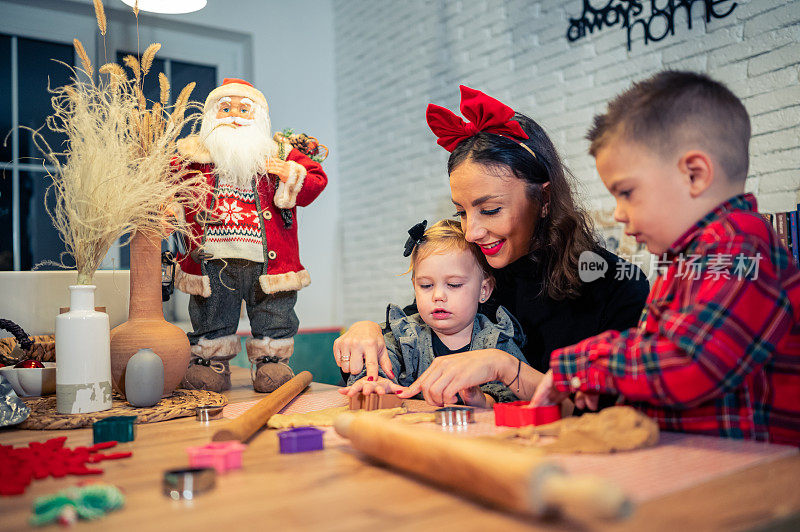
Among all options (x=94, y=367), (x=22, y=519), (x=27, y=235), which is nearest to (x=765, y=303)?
(x=22, y=519)

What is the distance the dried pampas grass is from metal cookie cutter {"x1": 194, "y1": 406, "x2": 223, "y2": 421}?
0.37 metres

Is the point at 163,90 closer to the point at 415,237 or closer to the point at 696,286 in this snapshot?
the point at 415,237

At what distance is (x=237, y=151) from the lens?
4.50ft

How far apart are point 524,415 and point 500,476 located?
36 cm

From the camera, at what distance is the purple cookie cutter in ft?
2.41

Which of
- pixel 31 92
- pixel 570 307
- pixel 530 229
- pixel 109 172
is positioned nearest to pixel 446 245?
pixel 530 229

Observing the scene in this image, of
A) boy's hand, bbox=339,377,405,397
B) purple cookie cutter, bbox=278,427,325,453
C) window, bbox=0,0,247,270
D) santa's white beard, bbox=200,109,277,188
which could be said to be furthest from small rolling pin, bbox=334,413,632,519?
window, bbox=0,0,247,270

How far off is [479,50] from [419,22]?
634mm

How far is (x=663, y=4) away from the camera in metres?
2.51

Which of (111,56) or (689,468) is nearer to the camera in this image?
(689,468)

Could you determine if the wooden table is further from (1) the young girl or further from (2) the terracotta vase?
(1) the young girl

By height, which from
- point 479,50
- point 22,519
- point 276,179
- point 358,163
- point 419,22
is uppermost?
point 419,22

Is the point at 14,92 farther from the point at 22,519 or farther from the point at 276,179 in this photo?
the point at 22,519

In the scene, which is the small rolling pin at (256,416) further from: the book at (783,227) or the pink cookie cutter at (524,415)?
the book at (783,227)
